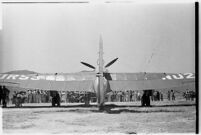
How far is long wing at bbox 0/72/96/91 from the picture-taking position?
7.54 meters

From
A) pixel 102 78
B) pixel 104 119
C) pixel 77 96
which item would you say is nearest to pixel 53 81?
pixel 77 96

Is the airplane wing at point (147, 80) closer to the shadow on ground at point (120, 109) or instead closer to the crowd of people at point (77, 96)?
the crowd of people at point (77, 96)

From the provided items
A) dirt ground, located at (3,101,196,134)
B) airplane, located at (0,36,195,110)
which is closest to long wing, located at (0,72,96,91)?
airplane, located at (0,36,195,110)

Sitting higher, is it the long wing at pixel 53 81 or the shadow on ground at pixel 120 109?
the long wing at pixel 53 81

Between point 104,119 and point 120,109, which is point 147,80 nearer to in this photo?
point 120,109

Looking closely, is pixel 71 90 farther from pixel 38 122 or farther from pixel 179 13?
pixel 179 13

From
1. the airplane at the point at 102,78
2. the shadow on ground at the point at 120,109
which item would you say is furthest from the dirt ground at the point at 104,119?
the airplane at the point at 102,78

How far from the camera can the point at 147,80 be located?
7.61 m

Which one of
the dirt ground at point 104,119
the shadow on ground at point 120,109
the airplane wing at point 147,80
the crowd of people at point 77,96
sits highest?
the airplane wing at point 147,80

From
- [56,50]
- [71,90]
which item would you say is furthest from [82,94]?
[56,50]

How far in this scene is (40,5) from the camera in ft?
24.8

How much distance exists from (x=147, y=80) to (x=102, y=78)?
56 centimetres

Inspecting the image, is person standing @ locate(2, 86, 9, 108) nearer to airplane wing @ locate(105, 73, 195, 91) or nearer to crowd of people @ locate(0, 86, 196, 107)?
crowd of people @ locate(0, 86, 196, 107)

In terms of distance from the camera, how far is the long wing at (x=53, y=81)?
7.54 meters
